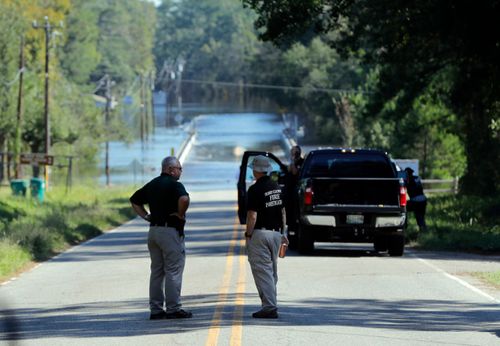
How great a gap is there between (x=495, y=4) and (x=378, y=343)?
16.1 meters

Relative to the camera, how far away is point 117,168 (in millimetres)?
113562

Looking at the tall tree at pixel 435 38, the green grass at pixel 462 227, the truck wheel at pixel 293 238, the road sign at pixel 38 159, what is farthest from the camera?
the road sign at pixel 38 159

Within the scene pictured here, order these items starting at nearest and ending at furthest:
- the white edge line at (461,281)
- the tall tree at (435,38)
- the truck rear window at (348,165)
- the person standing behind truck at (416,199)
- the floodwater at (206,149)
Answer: the white edge line at (461,281) < the truck rear window at (348,165) < the tall tree at (435,38) < the person standing behind truck at (416,199) < the floodwater at (206,149)

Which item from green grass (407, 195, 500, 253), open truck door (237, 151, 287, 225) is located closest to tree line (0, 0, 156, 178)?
green grass (407, 195, 500, 253)

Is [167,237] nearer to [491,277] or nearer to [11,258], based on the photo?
[491,277]

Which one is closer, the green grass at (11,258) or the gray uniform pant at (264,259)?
the gray uniform pant at (264,259)

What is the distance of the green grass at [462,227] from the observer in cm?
2680

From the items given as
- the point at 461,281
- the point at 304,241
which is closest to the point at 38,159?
the point at 304,241

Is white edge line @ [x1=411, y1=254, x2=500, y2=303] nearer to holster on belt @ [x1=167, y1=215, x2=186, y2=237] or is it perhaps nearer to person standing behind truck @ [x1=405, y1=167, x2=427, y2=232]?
holster on belt @ [x1=167, y1=215, x2=186, y2=237]

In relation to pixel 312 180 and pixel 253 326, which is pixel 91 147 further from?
pixel 253 326

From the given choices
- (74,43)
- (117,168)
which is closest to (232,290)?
(117,168)

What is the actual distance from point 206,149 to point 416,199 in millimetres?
94459

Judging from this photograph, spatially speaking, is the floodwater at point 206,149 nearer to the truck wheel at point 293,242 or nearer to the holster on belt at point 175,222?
→ the truck wheel at point 293,242

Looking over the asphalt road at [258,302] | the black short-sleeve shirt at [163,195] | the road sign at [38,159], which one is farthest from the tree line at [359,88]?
the black short-sleeve shirt at [163,195]
